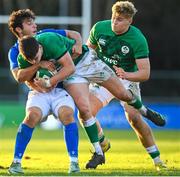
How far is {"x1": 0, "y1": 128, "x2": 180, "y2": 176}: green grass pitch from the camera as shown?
482 inches

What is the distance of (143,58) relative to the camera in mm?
13188

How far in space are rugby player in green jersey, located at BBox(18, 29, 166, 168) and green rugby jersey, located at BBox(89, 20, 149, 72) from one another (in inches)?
15.9

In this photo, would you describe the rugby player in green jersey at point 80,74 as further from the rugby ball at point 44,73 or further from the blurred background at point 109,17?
the blurred background at point 109,17

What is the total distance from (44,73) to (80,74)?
30.7 inches

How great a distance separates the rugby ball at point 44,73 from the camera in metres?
12.1

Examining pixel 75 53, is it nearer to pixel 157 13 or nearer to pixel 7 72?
pixel 7 72

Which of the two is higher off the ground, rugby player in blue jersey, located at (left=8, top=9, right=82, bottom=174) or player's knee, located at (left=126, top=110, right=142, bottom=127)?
rugby player in blue jersey, located at (left=8, top=9, right=82, bottom=174)

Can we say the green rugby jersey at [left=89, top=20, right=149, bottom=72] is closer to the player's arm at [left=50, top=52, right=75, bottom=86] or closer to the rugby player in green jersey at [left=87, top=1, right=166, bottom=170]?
the rugby player in green jersey at [left=87, top=1, right=166, bottom=170]

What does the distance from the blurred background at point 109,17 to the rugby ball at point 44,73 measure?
39.2 feet

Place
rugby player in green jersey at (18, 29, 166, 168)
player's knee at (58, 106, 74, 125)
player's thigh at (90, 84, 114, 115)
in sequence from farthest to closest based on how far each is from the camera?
player's thigh at (90, 84, 114, 115) → player's knee at (58, 106, 74, 125) → rugby player in green jersey at (18, 29, 166, 168)

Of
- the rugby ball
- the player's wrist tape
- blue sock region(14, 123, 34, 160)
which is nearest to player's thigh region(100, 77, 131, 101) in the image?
the rugby ball

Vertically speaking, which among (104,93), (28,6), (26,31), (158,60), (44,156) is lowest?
(158,60)

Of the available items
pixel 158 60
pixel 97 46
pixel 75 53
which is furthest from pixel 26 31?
pixel 158 60

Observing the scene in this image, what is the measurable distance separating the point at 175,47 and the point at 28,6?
7256 mm
